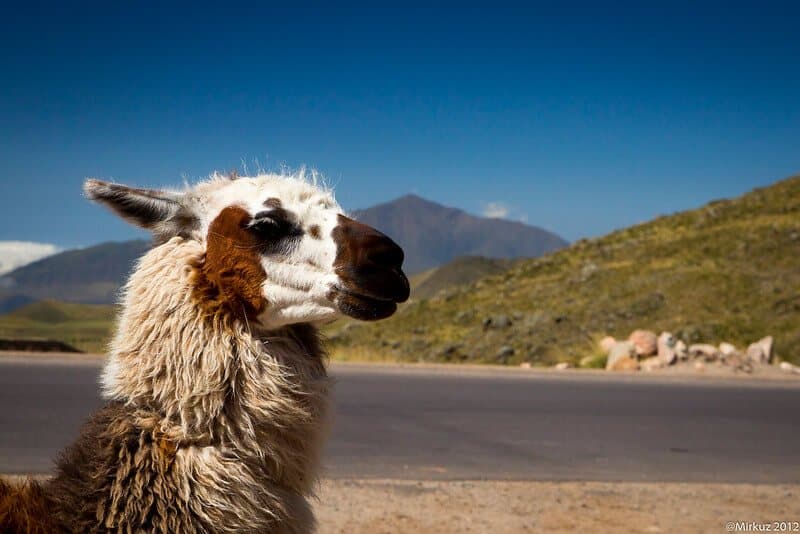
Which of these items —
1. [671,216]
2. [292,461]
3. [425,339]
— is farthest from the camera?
[671,216]

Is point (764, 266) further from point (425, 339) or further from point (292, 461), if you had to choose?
point (292, 461)

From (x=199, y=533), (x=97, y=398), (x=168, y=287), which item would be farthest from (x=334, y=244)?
(x=97, y=398)

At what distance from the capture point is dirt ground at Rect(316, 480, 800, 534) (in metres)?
6.08

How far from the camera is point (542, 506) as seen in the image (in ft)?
21.8

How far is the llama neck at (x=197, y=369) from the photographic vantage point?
112 inches

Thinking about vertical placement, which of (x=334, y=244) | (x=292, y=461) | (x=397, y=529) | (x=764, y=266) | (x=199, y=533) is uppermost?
(x=764, y=266)

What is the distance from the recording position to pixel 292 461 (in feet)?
9.66

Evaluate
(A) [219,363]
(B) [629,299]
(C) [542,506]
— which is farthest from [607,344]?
(A) [219,363]

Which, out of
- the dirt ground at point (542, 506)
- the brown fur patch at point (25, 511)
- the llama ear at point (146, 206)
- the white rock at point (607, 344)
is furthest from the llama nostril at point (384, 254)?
the white rock at point (607, 344)

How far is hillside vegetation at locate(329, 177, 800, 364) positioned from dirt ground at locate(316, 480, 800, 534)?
1476 centimetres

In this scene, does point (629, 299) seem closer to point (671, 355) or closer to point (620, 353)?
point (620, 353)

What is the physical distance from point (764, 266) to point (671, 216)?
54.8 feet

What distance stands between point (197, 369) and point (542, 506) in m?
4.53

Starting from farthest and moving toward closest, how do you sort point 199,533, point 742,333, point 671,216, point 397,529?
point 671,216 < point 742,333 < point 397,529 < point 199,533
